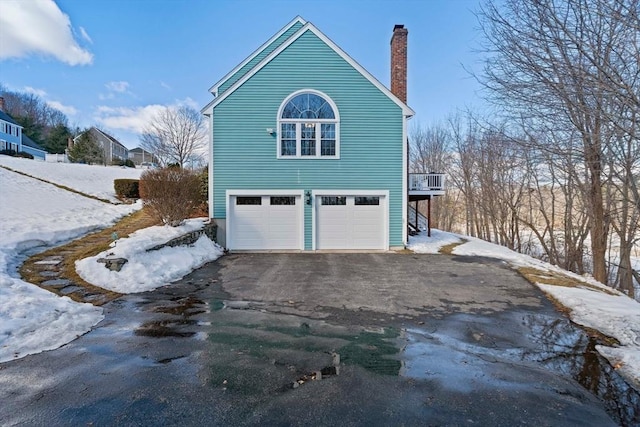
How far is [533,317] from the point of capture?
6285 mm

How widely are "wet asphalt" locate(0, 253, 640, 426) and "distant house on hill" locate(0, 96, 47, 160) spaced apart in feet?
145

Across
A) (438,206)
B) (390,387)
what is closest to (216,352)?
(390,387)

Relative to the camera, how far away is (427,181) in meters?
15.9

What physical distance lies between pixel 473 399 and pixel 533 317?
11.8 ft

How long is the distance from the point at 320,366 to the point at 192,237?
27.1 feet

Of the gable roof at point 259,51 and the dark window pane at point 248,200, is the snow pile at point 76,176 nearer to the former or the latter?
the gable roof at point 259,51

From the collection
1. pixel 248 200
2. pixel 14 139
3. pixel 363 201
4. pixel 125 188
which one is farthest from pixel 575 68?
pixel 14 139

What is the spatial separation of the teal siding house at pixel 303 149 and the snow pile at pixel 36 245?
540 cm

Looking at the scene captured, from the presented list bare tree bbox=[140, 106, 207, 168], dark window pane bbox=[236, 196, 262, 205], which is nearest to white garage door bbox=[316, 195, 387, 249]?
dark window pane bbox=[236, 196, 262, 205]

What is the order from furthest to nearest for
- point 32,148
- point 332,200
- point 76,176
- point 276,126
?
point 32,148 → point 76,176 → point 332,200 → point 276,126

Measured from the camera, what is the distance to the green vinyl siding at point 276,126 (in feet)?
44.7

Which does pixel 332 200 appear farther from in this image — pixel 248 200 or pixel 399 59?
pixel 399 59

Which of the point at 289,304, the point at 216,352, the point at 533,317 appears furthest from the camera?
the point at 289,304

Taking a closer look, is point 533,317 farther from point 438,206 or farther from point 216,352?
point 438,206
